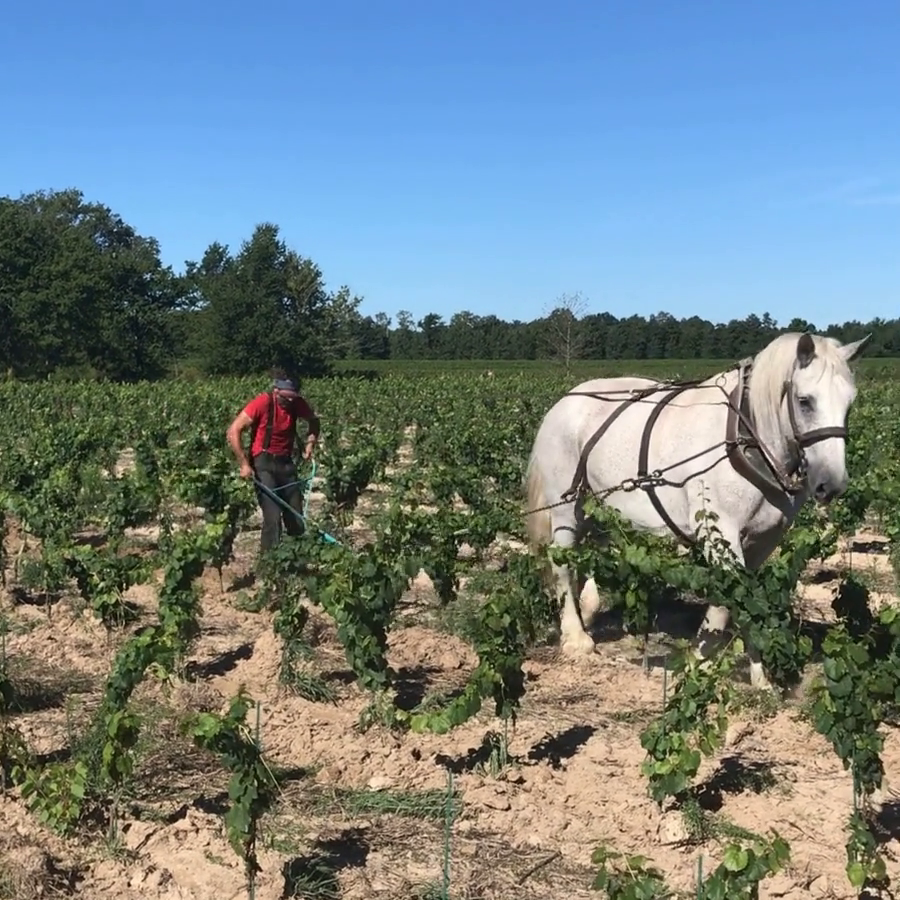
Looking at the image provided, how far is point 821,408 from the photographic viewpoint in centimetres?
484

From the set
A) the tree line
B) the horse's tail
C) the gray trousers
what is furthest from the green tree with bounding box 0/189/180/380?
the horse's tail

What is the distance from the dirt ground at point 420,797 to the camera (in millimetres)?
3572

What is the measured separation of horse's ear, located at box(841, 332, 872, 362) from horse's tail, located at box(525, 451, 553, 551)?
2507mm

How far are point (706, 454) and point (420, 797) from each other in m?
2.52

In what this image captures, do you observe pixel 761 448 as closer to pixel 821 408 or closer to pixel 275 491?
pixel 821 408

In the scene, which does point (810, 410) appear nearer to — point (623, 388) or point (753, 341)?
point (623, 388)

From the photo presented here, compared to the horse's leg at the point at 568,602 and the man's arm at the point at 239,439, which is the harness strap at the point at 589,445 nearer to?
the horse's leg at the point at 568,602

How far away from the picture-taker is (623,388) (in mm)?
6820

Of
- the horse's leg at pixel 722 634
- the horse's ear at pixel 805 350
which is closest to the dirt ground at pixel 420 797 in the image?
the horse's leg at pixel 722 634

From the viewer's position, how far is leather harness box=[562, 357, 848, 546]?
197 inches

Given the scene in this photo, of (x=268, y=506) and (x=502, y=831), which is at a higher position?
(x=268, y=506)

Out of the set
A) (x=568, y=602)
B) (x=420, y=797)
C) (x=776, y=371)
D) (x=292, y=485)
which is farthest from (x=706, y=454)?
(x=292, y=485)

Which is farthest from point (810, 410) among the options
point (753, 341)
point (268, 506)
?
point (753, 341)

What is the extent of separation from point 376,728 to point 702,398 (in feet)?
8.88
